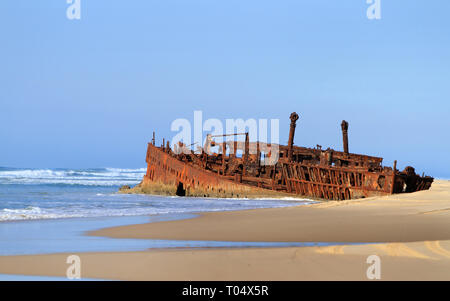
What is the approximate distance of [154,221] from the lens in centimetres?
1282

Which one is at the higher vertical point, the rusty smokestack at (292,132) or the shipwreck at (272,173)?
the rusty smokestack at (292,132)

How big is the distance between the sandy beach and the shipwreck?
12.6 metres

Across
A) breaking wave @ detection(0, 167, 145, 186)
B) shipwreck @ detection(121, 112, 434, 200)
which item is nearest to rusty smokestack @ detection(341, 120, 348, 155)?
shipwreck @ detection(121, 112, 434, 200)

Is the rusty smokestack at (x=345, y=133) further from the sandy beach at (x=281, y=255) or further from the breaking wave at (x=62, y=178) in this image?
the breaking wave at (x=62, y=178)

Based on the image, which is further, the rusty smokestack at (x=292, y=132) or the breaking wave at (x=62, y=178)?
the breaking wave at (x=62, y=178)

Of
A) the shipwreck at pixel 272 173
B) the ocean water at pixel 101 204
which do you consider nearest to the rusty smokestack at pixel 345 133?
the shipwreck at pixel 272 173

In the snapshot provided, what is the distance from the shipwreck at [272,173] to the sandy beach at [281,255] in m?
12.6

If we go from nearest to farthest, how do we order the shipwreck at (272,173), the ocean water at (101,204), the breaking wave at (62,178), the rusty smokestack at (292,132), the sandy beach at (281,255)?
the sandy beach at (281,255), the ocean water at (101,204), the shipwreck at (272,173), the rusty smokestack at (292,132), the breaking wave at (62,178)

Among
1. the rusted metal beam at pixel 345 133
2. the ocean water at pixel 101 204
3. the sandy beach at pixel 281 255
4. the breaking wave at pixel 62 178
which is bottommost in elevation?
the breaking wave at pixel 62 178

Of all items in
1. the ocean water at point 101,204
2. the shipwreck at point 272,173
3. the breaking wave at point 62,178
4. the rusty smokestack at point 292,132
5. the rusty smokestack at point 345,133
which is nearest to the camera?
the ocean water at point 101,204

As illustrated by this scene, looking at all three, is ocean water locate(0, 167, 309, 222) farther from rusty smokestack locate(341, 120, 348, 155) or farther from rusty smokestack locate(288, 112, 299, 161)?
rusty smokestack locate(341, 120, 348, 155)

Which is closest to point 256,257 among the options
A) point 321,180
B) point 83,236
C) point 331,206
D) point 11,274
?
point 11,274

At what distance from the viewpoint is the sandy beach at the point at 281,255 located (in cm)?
575
